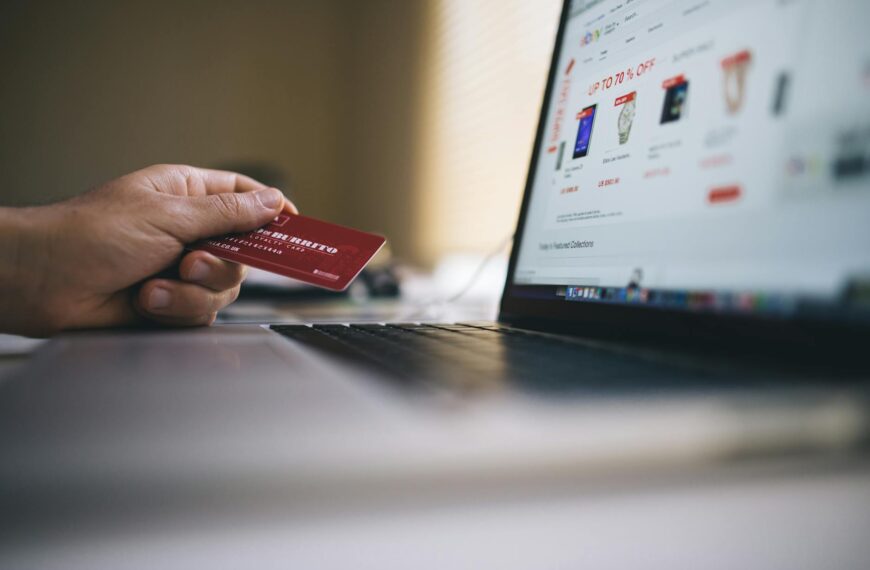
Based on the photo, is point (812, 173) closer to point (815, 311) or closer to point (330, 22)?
point (815, 311)

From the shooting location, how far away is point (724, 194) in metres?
0.45

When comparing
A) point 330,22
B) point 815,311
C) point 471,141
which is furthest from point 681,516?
point 330,22

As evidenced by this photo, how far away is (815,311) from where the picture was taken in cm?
37

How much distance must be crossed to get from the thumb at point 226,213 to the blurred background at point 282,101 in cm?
159

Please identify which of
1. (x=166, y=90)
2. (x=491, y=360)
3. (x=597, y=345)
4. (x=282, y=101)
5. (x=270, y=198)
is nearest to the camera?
(x=491, y=360)

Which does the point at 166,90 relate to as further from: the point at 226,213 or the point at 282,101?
the point at 226,213

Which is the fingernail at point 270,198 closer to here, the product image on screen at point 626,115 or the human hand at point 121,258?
the human hand at point 121,258

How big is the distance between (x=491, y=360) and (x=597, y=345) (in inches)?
5.4

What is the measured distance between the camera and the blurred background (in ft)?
8.47

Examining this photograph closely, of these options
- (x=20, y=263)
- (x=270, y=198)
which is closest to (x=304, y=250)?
Answer: (x=270, y=198)

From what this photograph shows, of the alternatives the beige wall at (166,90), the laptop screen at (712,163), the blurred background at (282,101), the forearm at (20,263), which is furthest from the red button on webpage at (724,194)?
the beige wall at (166,90)

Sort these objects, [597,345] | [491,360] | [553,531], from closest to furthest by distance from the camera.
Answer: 1. [553,531]
2. [491,360]
3. [597,345]

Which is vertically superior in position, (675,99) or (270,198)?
(675,99)

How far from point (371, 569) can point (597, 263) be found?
40 centimetres
